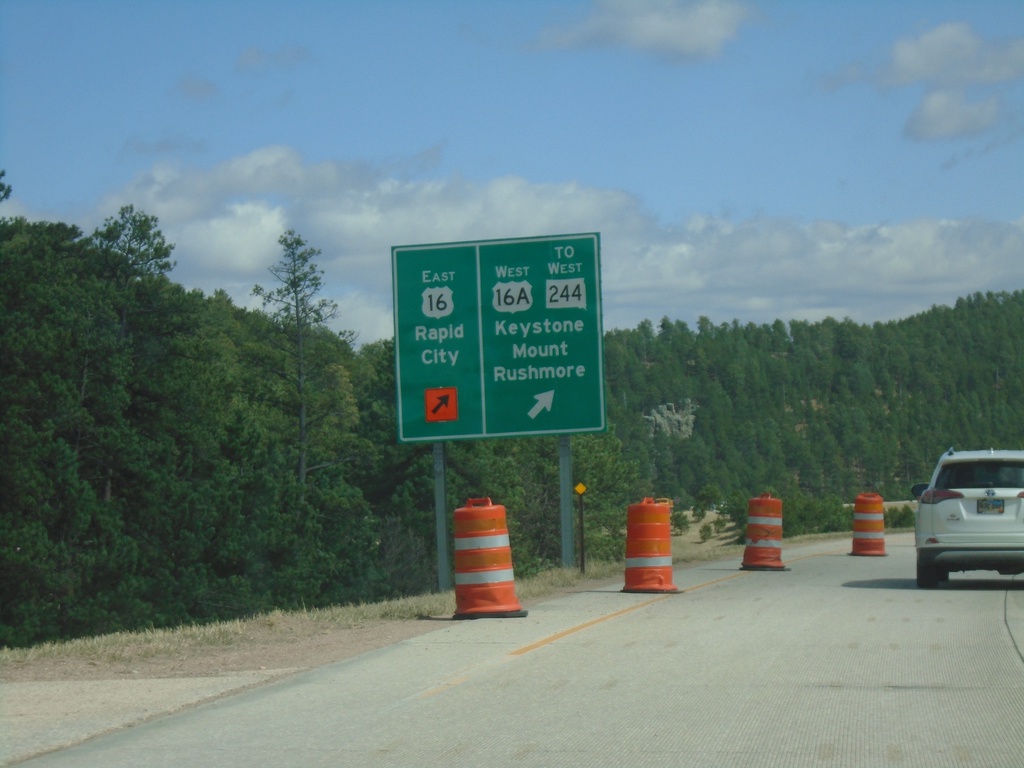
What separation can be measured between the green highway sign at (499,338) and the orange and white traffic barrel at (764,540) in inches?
151

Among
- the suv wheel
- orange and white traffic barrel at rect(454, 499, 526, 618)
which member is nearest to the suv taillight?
the suv wheel

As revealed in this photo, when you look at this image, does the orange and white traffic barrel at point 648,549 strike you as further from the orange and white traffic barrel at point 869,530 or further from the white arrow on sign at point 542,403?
the orange and white traffic barrel at point 869,530

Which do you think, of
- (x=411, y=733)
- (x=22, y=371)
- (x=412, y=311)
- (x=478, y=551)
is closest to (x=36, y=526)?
(x=22, y=371)

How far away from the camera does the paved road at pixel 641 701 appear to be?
25.1 ft

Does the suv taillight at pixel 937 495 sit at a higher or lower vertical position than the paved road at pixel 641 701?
higher

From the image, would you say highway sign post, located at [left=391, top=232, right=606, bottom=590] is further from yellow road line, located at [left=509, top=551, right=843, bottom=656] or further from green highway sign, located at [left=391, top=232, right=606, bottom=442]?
yellow road line, located at [left=509, top=551, right=843, bottom=656]

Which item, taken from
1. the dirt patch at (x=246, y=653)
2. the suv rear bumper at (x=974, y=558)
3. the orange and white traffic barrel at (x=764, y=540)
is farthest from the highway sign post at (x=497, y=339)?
the dirt patch at (x=246, y=653)

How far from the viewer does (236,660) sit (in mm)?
11945

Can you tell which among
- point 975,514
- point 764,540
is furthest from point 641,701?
point 764,540

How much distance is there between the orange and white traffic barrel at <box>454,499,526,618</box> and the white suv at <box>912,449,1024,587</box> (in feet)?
20.9

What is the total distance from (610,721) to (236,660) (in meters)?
4.65

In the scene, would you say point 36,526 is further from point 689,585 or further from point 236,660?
point 236,660

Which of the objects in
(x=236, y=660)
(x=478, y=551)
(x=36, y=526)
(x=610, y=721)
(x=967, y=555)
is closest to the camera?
(x=610, y=721)

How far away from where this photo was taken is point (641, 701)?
30.2ft
